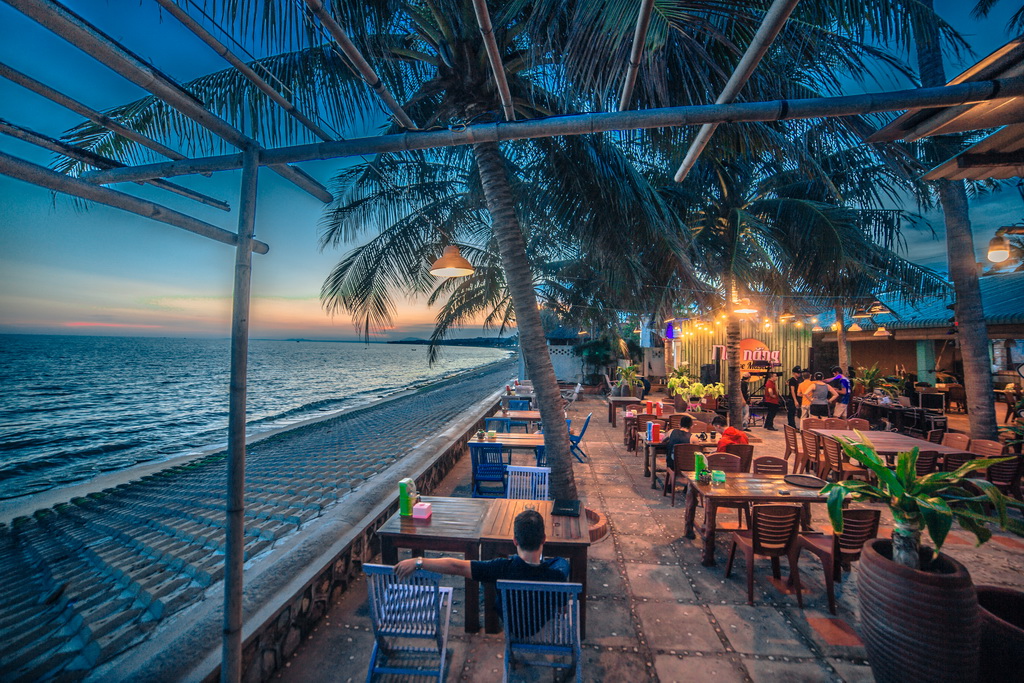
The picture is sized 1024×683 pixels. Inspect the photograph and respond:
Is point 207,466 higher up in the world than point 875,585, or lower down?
lower down

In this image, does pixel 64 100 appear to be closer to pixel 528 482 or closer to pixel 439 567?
pixel 439 567

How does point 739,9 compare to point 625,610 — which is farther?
point 625,610

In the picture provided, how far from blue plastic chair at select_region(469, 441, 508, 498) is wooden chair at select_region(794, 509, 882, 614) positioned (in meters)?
3.47

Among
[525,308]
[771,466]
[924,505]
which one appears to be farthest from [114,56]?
[771,466]

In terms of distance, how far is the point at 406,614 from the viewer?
2.52 m

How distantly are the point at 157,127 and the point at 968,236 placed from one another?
1114 centimetres

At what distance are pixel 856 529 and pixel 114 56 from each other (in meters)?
5.71

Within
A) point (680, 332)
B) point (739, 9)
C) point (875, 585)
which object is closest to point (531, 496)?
point (875, 585)

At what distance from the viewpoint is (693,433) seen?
7090 millimetres

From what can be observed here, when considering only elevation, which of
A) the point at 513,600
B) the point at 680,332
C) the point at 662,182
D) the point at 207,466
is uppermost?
the point at 662,182

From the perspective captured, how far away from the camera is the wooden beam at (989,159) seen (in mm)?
Result: 2742

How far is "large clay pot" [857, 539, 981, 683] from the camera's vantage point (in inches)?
87.9

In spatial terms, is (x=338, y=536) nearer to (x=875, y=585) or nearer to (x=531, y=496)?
(x=531, y=496)

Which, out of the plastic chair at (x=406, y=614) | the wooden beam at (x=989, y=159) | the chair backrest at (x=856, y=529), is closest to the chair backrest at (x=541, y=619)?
the plastic chair at (x=406, y=614)
